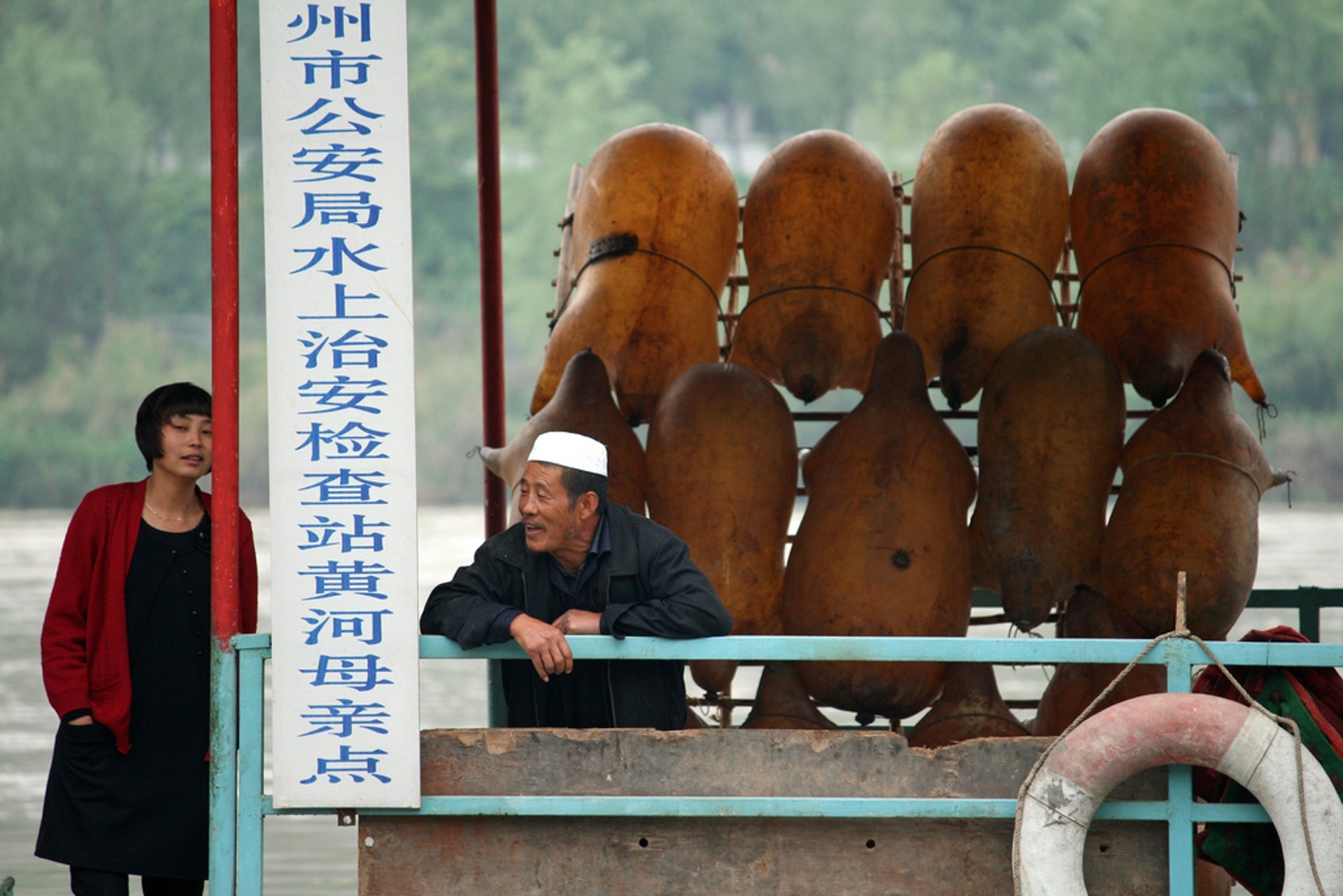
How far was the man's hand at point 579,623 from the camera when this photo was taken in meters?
3.36

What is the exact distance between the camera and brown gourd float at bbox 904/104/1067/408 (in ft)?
17.1

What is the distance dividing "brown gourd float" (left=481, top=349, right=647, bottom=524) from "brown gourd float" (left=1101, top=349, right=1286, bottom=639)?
4.42 feet

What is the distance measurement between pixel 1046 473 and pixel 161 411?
244 cm

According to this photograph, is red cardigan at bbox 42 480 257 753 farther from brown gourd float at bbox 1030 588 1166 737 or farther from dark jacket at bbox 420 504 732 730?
brown gourd float at bbox 1030 588 1166 737

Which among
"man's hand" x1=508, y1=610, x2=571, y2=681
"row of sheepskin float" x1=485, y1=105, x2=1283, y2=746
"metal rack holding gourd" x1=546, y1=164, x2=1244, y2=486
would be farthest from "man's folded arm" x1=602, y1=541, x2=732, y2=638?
"metal rack holding gourd" x1=546, y1=164, x2=1244, y2=486

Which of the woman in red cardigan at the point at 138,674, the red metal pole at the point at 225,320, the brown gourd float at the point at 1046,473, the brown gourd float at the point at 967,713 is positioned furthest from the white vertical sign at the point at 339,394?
the brown gourd float at the point at 1046,473

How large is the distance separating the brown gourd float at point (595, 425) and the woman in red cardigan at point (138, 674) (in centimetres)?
146

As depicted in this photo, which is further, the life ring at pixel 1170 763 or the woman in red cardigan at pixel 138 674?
the woman in red cardigan at pixel 138 674

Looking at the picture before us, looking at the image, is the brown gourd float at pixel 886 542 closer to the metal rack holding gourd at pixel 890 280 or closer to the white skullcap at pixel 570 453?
the metal rack holding gourd at pixel 890 280

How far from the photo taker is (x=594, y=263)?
552 cm

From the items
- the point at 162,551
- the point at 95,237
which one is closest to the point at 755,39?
the point at 95,237

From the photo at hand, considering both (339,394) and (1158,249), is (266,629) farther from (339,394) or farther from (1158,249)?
(339,394)

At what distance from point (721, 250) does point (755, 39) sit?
1234 inches

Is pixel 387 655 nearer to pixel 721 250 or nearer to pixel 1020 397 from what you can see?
pixel 1020 397
